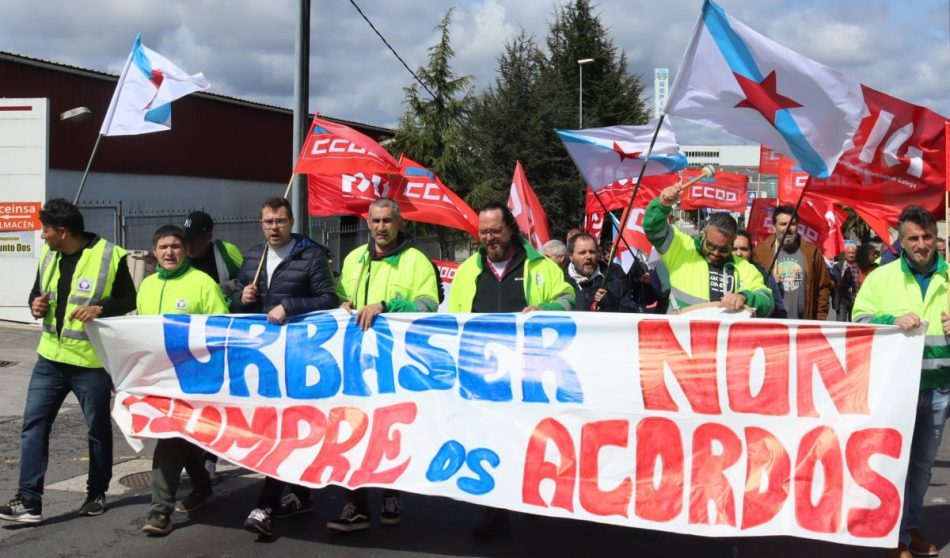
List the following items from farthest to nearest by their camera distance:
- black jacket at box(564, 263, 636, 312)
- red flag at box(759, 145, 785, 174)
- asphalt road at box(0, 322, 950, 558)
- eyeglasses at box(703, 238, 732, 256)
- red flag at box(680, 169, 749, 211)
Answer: red flag at box(680, 169, 749, 211) → red flag at box(759, 145, 785, 174) → black jacket at box(564, 263, 636, 312) → eyeglasses at box(703, 238, 732, 256) → asphalt road at box(0, 322, 950, 558)

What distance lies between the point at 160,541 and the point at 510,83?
90.1 ft

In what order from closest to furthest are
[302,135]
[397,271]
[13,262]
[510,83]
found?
[397,271] → [302,135] → [13,262] → [510,83]

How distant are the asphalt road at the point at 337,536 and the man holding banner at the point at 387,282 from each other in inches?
5.7

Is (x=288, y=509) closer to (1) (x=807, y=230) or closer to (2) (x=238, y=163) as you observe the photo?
(1) (x=807, y=230)

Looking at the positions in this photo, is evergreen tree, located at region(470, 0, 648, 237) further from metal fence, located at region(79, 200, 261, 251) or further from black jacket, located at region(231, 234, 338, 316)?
→ black jacket, located at region(231, 234, 338, 316)

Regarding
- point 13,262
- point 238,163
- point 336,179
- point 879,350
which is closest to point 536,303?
point 879,350

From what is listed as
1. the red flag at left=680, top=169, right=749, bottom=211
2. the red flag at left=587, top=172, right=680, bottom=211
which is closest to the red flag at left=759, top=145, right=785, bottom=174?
the red flag at left=680, top=169, right=749, bottom=211

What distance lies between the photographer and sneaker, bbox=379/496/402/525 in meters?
6.05

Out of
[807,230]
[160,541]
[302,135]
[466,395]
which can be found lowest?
[160,541]

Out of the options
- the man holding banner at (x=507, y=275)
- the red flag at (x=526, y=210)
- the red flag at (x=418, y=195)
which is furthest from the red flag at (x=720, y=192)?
the man holding banner at (x=507, y=275)

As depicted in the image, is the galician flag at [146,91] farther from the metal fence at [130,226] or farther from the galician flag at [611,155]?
the metal fence at [130,226]

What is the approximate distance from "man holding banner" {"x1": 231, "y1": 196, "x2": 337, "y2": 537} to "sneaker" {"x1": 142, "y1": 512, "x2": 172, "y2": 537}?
0.54m

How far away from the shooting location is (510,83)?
3194cm

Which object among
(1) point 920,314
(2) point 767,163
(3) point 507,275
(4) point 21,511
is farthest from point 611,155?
(2) point 767,163
